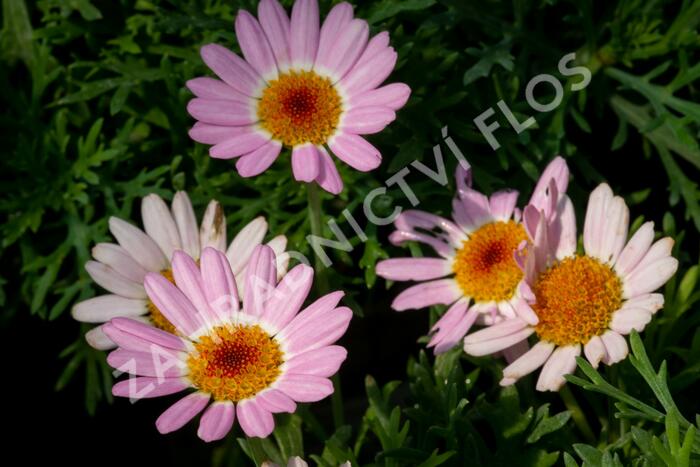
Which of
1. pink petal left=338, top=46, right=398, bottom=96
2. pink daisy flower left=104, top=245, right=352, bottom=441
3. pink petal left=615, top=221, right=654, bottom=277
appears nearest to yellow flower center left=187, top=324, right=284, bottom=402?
pink daisy flower left=104, top=245, right=352, bottom=441

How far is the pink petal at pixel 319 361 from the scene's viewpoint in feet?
3.90

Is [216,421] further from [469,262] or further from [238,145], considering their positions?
[469,262]

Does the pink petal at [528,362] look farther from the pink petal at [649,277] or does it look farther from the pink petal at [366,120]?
the pink petal at [366,120]


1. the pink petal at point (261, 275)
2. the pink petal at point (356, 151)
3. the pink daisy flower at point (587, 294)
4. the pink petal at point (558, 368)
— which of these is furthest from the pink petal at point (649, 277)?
the pink petal at point (261, 275)

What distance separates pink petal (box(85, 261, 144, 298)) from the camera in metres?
1.49

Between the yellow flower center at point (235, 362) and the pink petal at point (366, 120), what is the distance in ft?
0.97

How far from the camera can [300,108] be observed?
1.49 metres

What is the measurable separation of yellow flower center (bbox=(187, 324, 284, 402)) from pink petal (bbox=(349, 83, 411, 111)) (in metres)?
0.34

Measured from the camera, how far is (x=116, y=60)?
1.85 meters

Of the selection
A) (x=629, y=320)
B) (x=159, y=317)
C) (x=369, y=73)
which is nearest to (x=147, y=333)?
(x=159, y=317)

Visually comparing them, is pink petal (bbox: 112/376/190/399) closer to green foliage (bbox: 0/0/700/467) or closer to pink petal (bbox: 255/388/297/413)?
pink petal (bbox: 255/388/297/413)

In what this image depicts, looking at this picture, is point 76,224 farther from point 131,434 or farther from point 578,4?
point 578,4

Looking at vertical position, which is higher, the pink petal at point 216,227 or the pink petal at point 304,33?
the pink petal at point 304,33

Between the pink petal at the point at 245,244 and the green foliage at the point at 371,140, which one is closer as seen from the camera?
the pink petal at the point at 245,244
